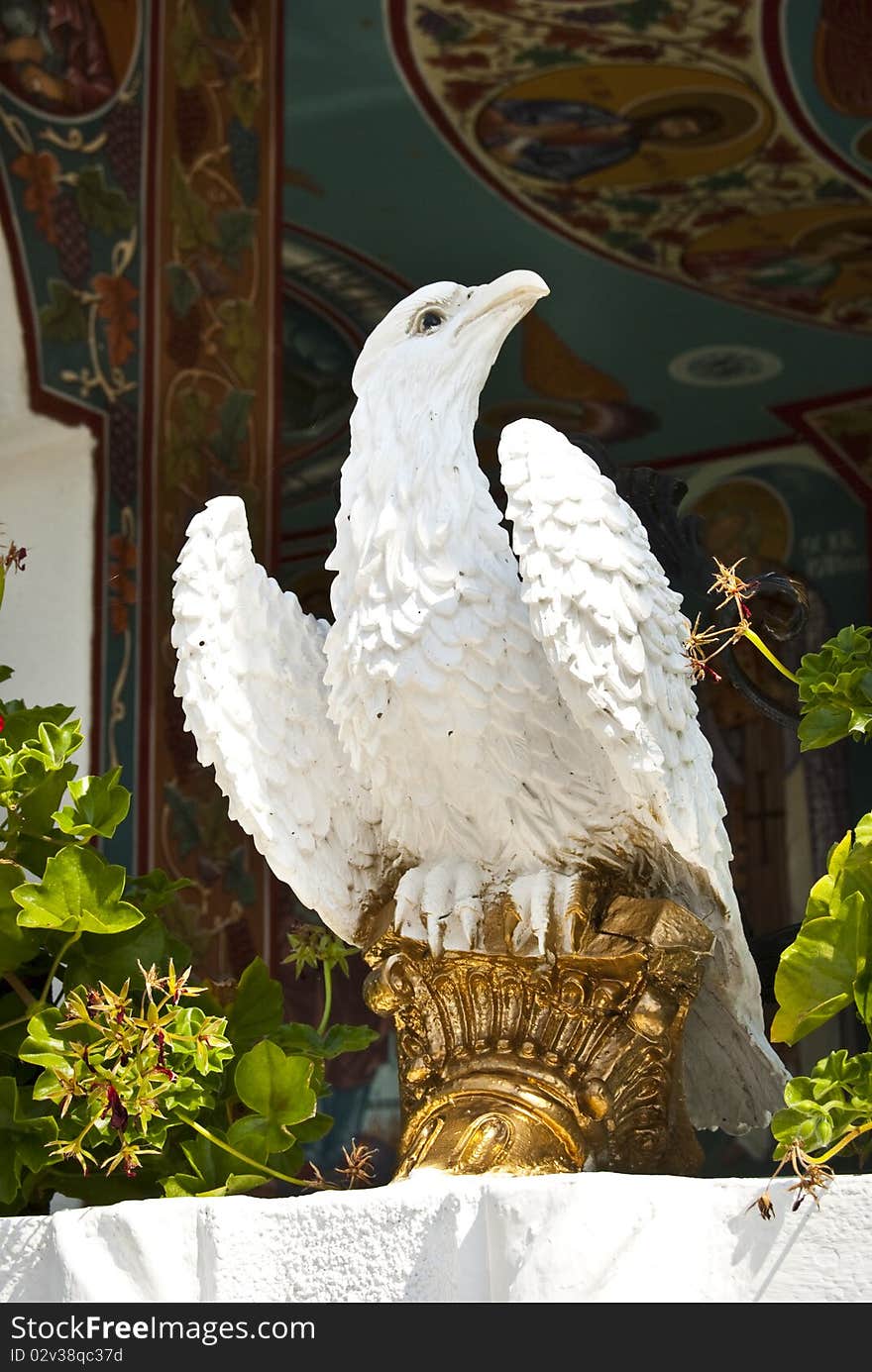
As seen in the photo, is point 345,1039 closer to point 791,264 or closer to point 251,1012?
point 251,1012

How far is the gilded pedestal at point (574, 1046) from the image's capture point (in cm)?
124

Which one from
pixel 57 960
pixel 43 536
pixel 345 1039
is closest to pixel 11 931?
pixel 57 960

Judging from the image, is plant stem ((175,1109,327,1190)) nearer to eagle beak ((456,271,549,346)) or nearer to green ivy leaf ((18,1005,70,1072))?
green ivy leaf ((18,1005,70,1072))

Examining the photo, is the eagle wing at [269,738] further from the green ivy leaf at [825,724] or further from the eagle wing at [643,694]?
the green ivy leaf at [825,724]

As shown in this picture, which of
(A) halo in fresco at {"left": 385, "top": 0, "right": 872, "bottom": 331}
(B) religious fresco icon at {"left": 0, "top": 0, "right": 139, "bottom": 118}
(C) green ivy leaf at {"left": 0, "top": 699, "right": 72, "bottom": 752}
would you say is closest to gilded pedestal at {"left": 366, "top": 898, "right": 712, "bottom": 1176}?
(C) green ivy leaf at {"left": 0, "top": 699, "right": 72, "bottom": 752}

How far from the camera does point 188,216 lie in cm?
265

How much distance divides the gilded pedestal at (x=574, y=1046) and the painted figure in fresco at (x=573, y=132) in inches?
106

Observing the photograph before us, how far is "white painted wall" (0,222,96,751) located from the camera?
2.32 metres

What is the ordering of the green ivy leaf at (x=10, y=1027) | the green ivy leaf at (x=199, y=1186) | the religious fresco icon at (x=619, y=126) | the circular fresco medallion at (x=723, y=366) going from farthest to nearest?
the circular fresco medallion at (x=723, y=366), the religious fresco icon at (x=619, y=126), the green ivy leaf at (x=10, y=1027), the green ivy leaf at (x=199, y=1186)

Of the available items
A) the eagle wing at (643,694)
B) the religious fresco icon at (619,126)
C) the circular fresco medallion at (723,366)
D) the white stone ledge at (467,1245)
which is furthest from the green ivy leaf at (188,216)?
the circular fresco medallion at (723,366)

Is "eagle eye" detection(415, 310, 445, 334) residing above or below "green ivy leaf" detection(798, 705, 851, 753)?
above

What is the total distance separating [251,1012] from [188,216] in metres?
1.52

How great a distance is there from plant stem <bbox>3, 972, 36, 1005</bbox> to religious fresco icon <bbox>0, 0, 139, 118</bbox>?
1524 millimetres

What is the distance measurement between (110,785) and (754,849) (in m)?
3.98
